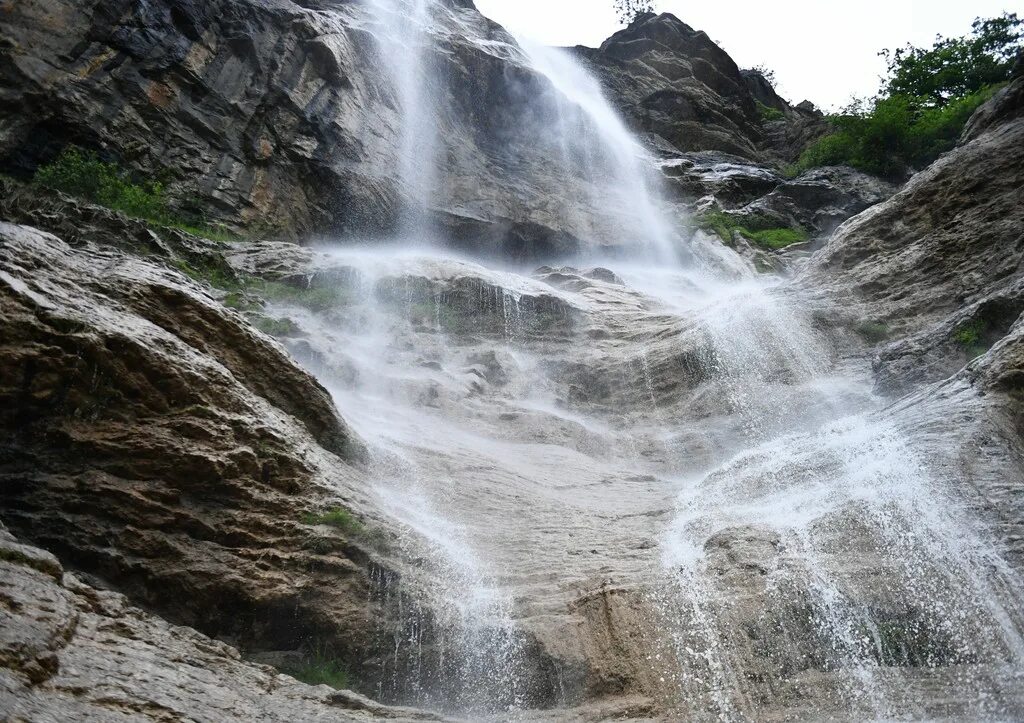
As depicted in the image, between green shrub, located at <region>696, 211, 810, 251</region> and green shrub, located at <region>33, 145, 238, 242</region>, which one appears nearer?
green shrub, located at <region>33, 145, 238, 242</region>

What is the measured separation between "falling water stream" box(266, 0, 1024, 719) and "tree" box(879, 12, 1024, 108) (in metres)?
15.1

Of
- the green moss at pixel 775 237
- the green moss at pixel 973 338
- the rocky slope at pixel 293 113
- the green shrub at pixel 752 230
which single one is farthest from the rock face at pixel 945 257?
the rocky slope at pixel 293 113

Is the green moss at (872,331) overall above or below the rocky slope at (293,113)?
below

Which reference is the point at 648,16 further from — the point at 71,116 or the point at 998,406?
the point at 998,406

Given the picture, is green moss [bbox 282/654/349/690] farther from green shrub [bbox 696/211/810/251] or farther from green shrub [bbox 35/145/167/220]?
green shrub [bbox 696/211/810/251]

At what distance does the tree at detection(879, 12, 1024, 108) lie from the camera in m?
24.8

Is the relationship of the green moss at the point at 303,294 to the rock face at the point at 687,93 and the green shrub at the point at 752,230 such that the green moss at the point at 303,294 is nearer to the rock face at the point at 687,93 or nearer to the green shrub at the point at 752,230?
the green shrub at the point at 752,230

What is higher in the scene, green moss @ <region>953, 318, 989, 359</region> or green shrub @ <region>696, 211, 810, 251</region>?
green shrub @ <region>696, 211, 810, 251</region>

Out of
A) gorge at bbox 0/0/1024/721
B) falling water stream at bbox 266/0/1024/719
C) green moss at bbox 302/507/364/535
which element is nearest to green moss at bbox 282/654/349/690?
gorge at bbox 0/0/1024/721

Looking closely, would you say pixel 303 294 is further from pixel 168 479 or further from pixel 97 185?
pixel 168 479

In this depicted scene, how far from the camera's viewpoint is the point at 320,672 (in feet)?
20.9

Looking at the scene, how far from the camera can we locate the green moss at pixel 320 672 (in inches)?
247

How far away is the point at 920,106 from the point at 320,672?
26343 millimetres

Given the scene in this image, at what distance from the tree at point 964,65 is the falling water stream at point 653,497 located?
15121mm
